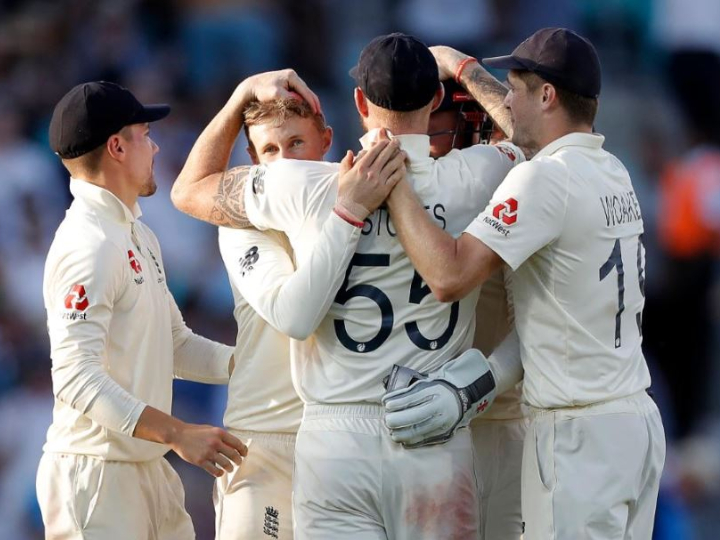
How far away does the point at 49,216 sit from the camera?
822 cm

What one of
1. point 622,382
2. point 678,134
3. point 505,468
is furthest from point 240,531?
point 678,134

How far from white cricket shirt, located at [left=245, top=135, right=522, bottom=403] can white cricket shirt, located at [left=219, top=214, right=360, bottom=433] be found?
0.11 metres

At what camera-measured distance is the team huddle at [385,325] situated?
3.59 m

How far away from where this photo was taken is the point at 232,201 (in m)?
3.95

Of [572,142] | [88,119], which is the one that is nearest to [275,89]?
[88,119]

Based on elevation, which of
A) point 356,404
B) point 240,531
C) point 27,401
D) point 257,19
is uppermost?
point 257,19

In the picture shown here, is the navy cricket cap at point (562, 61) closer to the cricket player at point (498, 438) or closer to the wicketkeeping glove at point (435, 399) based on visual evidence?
the cricket player at point (498, 438)

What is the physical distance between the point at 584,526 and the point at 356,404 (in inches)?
32.0

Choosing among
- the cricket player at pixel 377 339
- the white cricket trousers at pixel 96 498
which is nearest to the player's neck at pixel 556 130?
the cricket player at pixel 377 339

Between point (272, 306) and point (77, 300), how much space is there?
74 centimetres

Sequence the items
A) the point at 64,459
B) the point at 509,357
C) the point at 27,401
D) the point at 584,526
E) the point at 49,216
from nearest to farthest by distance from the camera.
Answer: the point at 584,526
the point at 509,357
the point at 64,459
the point at 27,401
the point at 49,216

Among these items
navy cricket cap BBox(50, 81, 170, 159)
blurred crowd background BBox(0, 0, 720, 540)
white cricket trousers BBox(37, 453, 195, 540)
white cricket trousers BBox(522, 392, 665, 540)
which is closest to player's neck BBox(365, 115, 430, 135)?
white cricket trousers BBox(522, 392, 665, 540)

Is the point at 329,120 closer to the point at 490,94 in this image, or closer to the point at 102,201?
the point at 490,94

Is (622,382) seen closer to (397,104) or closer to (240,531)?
(397,104)
